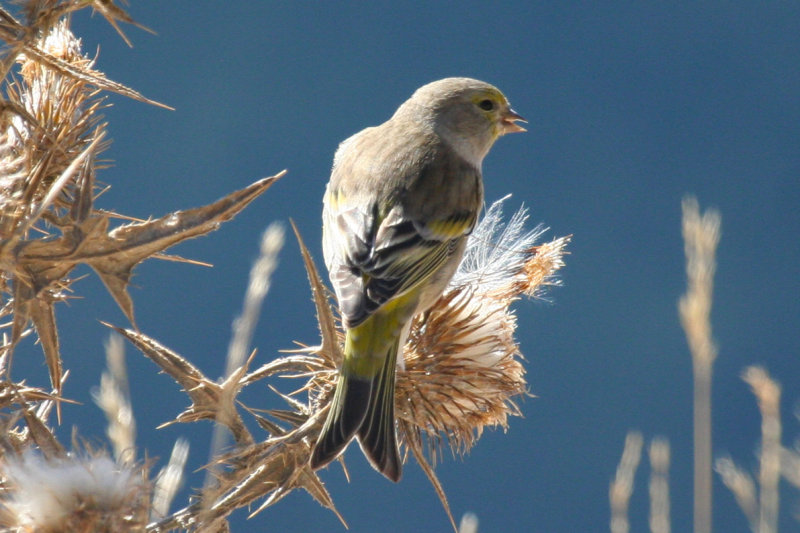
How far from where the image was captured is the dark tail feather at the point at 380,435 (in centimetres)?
283

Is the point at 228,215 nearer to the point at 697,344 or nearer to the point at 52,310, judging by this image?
the point at 52,310

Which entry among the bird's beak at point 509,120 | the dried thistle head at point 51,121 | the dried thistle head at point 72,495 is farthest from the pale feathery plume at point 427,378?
the bird's beak at point 509,120

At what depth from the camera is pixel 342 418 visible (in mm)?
2768

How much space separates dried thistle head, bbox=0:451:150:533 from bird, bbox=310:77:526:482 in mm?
730

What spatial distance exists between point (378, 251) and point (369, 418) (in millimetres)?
739

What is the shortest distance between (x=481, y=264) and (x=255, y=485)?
5.11 ft

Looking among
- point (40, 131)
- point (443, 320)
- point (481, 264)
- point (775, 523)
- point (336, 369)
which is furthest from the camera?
point (481, 264)

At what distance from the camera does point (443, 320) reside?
3.22 metres

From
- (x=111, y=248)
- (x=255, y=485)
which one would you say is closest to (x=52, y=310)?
(x=111, y=248)

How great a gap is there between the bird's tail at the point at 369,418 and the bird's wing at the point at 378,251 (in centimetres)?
21

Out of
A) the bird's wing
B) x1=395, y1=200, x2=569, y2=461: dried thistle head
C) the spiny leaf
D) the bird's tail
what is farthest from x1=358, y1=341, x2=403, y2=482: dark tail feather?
the spiny leaf

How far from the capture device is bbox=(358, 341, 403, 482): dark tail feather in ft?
9.28

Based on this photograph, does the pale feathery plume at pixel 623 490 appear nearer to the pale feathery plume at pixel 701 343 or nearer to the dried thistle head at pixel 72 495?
the pale feathery plume at pixel 701 343

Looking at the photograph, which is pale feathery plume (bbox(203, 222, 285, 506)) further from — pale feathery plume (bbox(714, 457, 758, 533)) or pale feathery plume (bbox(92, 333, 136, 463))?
pale feathery plume (bbox(714, 457, 758, 533))
